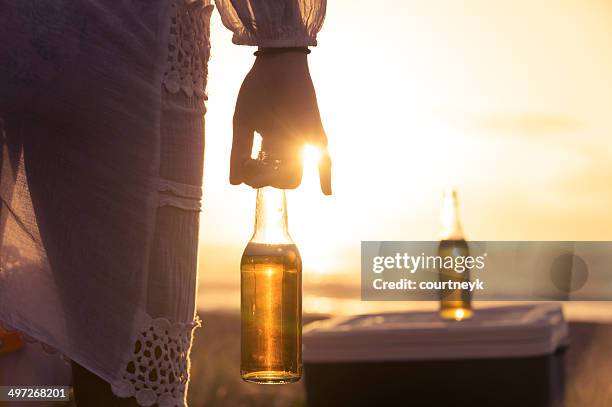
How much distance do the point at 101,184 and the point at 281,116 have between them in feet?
1.59

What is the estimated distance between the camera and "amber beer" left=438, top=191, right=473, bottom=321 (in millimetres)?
11336

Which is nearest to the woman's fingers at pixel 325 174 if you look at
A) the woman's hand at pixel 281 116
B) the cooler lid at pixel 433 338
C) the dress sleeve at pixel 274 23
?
→ the woman's hand at pixel 281 116

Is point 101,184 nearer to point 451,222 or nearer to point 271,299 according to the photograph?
point 271,299

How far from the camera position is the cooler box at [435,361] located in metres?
14.8

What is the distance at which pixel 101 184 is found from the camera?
214 centimetres

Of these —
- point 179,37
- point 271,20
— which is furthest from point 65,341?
point 271,20

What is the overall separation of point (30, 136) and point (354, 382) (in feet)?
44.0

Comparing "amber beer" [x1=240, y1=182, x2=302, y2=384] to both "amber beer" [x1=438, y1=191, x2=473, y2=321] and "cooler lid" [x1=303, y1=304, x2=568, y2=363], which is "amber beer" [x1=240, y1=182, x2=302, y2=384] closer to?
"amber beer" [x1=438, y1=191, x2=473, y2=321]

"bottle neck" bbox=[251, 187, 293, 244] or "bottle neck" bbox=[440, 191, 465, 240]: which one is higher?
"bottle neck" bbox=[440, 191, 465, 240]

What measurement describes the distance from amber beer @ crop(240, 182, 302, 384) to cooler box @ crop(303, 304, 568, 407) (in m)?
12.4

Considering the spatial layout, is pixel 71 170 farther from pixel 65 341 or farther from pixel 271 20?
pixel 271 20

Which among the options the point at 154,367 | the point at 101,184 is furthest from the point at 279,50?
the point at 154,367

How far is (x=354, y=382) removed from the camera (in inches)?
595

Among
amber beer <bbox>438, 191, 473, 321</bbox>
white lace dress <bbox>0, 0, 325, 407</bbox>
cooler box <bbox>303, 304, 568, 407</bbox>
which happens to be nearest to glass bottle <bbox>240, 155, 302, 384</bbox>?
white lace dress <bbox>0, 0, 325, 407</bbox>
